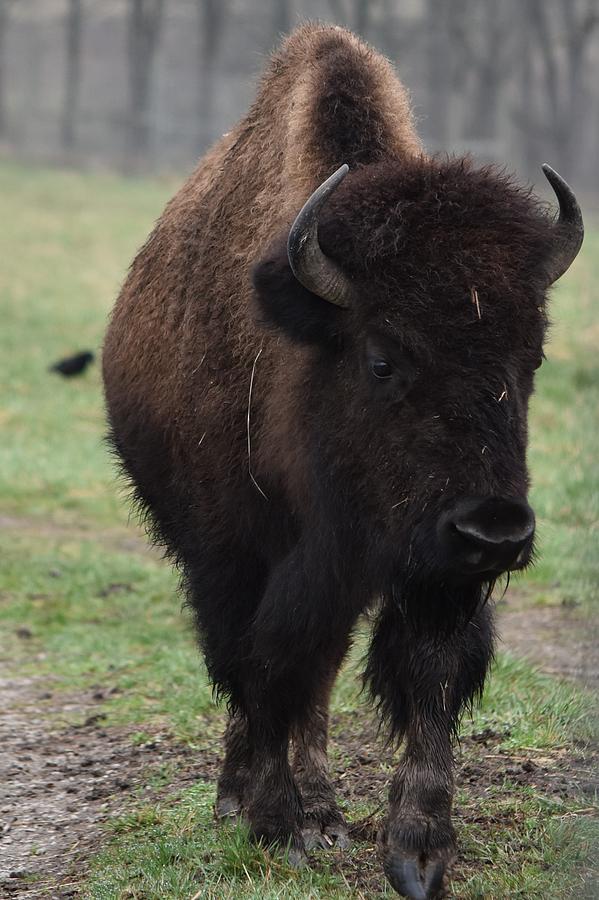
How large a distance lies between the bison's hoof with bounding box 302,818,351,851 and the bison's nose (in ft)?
4.77

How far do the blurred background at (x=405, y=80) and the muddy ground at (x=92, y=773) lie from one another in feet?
123

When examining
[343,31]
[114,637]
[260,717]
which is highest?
[343,31]

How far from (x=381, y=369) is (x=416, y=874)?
1.47 metres

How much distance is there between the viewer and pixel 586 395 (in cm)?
1502

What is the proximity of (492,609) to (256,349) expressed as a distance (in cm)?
117

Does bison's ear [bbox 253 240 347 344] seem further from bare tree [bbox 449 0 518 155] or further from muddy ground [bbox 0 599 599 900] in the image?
bare tree [bbox 449 0 518 155]

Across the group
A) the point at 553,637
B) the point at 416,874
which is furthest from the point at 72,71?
the point at 416,874

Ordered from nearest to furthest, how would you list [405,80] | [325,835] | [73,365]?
[325,835]
[73,365]
[405,80]

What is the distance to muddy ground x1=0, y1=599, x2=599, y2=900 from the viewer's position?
464 cm

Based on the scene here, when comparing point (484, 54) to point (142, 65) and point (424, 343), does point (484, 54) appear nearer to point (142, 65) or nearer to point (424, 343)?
point (142, 65)

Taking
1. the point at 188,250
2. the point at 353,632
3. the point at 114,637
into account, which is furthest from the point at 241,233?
the point at 114,637

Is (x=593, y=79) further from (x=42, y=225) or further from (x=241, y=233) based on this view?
(x=241, y=233)

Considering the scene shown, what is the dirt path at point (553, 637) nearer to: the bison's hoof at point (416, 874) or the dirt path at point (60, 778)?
the dirt path at point (60, 778)

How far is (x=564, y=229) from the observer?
416cm
